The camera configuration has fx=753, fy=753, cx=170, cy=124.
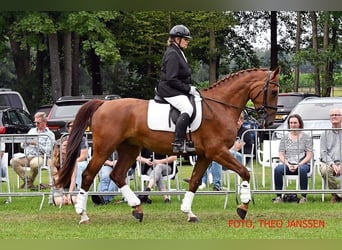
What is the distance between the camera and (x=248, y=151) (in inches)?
501

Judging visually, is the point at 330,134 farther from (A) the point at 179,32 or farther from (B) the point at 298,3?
(B) the point at 298,3

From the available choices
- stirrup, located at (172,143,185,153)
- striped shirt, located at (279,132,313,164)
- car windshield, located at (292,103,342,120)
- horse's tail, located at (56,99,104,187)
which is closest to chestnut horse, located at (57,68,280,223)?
horse's tail, located at (56,99,104,187)

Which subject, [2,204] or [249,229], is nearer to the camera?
[249,229]

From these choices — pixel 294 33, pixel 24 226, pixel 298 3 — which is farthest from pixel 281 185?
pixel 294 33

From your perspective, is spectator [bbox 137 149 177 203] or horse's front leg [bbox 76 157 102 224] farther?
spectator [bbox 137 149 177 203]

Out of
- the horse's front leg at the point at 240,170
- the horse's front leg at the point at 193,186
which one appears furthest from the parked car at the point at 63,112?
the horse's front leg at the point at 240,170

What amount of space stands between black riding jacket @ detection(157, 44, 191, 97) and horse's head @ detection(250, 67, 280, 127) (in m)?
1.02

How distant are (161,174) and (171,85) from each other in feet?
8.77

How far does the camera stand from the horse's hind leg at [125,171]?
957 centimetres

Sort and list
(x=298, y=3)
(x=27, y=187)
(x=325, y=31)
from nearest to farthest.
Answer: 1. (x=298, y=3)
2. (x=27, y=187)
3. (x=325, y=31)

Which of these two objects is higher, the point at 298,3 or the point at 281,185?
the point at 298,3

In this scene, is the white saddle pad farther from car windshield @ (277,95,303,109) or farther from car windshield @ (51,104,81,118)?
car windshield @ (277,95,303,109)

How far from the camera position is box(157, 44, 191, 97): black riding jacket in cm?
914

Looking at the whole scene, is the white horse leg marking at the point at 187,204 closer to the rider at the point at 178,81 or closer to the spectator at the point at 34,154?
the rider at the point at 178,81
